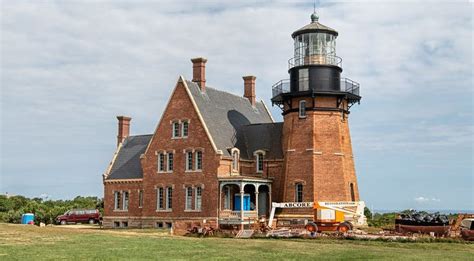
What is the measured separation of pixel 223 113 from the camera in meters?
47.2

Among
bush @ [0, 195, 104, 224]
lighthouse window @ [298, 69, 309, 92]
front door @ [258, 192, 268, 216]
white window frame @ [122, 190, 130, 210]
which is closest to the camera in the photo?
lighthouse window @ [298, 69, 309, 92]

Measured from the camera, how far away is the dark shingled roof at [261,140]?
45094mm

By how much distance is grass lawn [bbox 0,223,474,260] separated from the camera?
22155mm

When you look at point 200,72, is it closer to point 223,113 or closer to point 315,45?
point 223,113

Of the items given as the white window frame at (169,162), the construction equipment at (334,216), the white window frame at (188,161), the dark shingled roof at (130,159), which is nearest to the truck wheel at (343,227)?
the construction equipment at (334,216)

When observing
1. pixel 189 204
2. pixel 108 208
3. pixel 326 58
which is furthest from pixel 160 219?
pixel 326 58

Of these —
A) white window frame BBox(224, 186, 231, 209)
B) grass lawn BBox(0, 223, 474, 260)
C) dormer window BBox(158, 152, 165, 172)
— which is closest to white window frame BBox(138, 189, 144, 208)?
dormer window BBox(158, 152, 165, 172)

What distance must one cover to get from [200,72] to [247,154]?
6917mm

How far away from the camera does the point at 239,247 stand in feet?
86.2

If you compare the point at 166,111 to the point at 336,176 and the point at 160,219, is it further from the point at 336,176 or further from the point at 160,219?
the point at 336,176

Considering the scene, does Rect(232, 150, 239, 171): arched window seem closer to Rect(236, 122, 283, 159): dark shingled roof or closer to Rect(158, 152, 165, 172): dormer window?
Rect(236, 122, 283, 159): dark shingled roof

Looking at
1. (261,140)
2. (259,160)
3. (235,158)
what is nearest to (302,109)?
(261,140)

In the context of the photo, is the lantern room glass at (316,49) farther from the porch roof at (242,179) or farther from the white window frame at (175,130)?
the white window frame at (175,130)

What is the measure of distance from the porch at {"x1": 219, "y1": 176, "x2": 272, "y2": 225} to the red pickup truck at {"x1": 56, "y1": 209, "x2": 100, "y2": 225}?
48.4 feet
